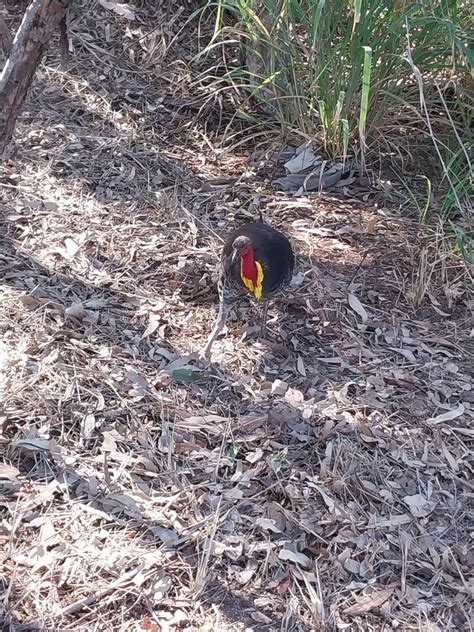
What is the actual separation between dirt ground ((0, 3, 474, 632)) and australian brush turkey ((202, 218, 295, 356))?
17 centimetres

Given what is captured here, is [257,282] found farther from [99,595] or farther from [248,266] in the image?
[99,595]

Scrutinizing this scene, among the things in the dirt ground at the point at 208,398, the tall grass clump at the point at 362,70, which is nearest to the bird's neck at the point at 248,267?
the dirt ground at the point at 208,398

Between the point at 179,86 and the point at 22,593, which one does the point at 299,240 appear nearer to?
the point at 179,86

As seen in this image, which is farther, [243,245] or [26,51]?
[243,245]

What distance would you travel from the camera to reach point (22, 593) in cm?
207

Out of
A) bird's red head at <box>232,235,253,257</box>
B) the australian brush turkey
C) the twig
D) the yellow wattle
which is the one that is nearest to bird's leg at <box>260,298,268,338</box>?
the australian brush turkey

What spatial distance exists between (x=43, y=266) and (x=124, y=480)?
1243 millimetres

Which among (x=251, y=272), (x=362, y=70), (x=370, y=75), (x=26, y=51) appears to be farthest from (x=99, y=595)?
(x=362, y=70)

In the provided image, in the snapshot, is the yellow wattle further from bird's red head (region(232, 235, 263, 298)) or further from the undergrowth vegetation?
the undergrowth vegetation

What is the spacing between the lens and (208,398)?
9.33 feet

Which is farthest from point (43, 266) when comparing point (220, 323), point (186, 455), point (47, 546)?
point (47, 546)

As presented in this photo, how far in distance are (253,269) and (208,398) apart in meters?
0.55

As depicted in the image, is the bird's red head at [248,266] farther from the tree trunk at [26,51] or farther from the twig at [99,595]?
the twig at [99,595]

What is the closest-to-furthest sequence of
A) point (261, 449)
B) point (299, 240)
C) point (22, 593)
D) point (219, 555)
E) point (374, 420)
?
point (22, 593) < point (219, 555) < point (261, 449) < point (374, 420) < point (299, 240)
